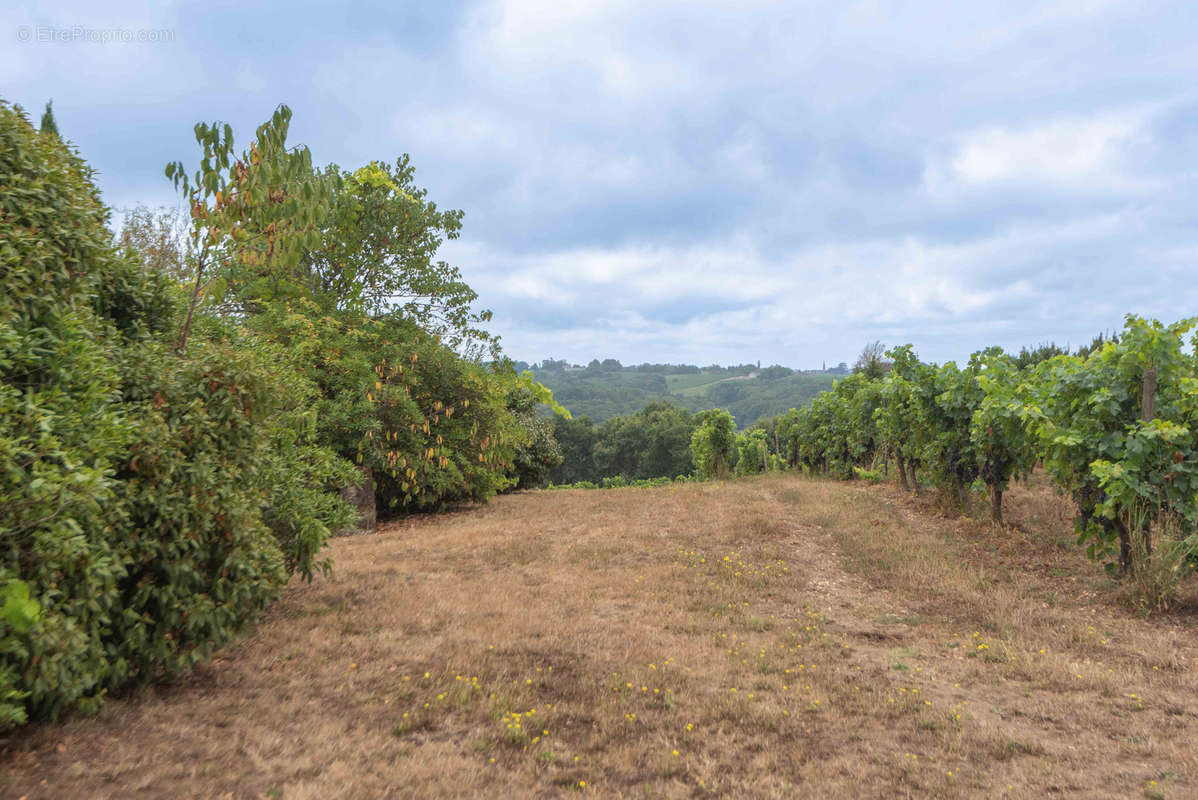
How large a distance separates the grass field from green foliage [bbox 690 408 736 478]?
21.2 metres

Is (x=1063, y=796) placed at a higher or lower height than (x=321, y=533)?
lower

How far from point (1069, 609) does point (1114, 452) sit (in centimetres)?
190

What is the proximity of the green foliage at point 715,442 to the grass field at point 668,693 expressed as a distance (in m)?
21.2

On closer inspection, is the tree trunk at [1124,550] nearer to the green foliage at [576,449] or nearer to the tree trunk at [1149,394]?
the tree trunk at [1149,394]

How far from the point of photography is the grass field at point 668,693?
3.47 meters

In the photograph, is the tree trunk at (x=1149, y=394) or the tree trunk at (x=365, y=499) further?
the tree trunk at (x=365, y=499)

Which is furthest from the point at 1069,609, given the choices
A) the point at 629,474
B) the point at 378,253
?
the point at 629,474

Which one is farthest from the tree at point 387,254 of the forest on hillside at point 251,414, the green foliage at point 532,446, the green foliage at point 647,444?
the green foliage at point 647,444

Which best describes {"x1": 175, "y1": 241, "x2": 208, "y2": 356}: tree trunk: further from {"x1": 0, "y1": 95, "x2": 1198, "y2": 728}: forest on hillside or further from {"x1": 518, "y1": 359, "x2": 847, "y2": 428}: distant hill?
{"x1": 518, "y1": 359, "x2": 847, "y2": 428}: distant hill

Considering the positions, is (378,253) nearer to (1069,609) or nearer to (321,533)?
(321,533)

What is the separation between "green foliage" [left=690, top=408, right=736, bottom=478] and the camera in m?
30.3

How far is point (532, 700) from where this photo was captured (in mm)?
4520

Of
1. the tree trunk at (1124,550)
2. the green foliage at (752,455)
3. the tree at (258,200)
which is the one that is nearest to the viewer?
the tree at (258,200)

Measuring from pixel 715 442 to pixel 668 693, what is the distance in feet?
89.2
